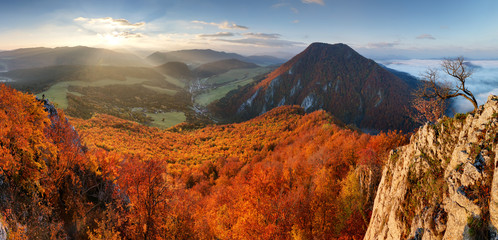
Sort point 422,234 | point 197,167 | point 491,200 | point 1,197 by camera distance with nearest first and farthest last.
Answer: point 491,200, point 422,234, point 1,197, point 197,167

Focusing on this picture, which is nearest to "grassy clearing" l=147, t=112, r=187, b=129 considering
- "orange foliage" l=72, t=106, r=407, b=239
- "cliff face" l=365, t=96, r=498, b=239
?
"orange foliage" l=72, t=106, r=407, b=239

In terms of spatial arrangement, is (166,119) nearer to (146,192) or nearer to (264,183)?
(264,183)

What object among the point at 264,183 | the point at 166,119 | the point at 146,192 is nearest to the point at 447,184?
the point at 146,192

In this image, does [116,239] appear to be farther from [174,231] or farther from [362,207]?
[362,207]

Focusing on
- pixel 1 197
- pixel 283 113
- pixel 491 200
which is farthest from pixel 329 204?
pixel 283 113

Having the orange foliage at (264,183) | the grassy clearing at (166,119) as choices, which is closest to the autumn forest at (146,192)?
the orange foliage at (264,183)

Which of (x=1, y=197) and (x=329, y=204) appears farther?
(x=329, y=204)

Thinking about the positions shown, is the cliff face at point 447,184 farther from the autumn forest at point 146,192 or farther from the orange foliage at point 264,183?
the orange foliage at point 264,183
